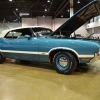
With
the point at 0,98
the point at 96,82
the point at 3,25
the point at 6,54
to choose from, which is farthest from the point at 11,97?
→ the point at 3,25

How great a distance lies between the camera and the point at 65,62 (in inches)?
156

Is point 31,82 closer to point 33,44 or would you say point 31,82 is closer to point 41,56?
point 41,56

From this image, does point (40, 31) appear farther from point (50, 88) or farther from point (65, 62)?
point (50, 88)

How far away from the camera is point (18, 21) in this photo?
27.4 metres

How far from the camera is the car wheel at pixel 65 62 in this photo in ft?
12.6

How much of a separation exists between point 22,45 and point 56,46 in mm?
1318

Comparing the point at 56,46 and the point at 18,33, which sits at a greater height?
the point at 18,33

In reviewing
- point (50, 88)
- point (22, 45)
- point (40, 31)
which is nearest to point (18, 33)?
point (22, 45)

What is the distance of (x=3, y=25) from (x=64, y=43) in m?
23.8

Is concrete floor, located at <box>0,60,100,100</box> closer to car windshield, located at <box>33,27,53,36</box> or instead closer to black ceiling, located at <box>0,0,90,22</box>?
car windshield, located at <box>33,27,53,36</box>

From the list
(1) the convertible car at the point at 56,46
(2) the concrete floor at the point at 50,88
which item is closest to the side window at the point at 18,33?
(1) the convertible car at the point at 56,46

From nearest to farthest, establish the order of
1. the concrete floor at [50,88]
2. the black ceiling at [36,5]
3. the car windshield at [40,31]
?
the concrete floor at [50,88] < the car windshield at [40,31] < the black ceiling at [36,5]

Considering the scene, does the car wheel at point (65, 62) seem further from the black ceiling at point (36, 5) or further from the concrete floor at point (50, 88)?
the black ceiling at point (36, 5)

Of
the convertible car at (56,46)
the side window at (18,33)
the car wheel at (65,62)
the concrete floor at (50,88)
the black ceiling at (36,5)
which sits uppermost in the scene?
the black ceiling at (36,5)
